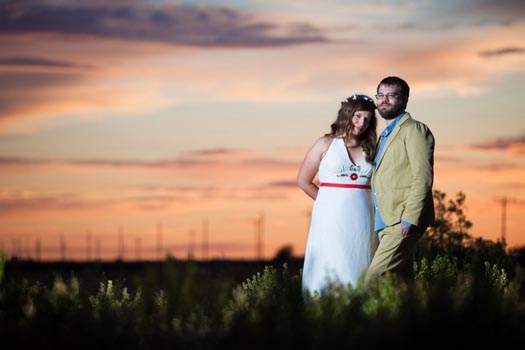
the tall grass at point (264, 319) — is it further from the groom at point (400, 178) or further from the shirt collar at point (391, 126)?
the shirt collar at point (391, 126)

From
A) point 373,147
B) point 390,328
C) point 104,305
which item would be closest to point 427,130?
point 373,147

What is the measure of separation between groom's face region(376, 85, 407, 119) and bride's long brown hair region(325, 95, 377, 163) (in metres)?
0.95

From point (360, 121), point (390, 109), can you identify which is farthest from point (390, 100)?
point (360, 121)

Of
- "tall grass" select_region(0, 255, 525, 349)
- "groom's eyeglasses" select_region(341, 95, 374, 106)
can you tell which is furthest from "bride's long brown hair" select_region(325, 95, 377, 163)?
"tall grass" select_region(0, 255, 525, 349)

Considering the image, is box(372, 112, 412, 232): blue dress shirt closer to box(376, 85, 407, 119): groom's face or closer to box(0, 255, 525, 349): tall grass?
box(376, 85, 407, 119): groom's face

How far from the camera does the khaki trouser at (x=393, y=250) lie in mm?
8898

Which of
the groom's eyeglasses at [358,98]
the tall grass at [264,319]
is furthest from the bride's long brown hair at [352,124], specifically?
the tall grass at [264,319]

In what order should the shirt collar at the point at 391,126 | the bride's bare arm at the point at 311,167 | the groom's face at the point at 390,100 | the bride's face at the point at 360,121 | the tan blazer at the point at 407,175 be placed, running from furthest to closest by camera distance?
the bride's bare arm at the point at 311,167, the bride's face at the point at 360,121, the shirt collar at the point at 391,126, the groom's face at the point at 390,100, the tan blazer at the point at 407,175

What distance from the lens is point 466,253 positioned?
53.9ft

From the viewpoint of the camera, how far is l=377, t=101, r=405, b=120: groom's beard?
8.89 metres

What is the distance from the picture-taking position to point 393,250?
353 inches

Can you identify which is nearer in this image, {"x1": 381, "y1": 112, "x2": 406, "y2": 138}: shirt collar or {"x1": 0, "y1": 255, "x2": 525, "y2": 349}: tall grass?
{"x1": 0, "y1": 255, "x2": 525, "y2": 349}: tall grass

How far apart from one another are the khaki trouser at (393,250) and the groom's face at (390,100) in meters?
1.10

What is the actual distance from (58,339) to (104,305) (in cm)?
148
